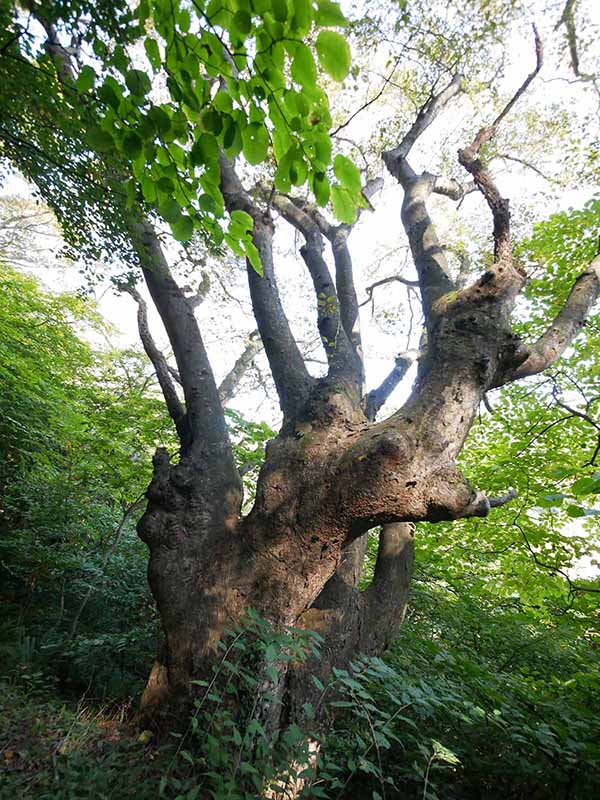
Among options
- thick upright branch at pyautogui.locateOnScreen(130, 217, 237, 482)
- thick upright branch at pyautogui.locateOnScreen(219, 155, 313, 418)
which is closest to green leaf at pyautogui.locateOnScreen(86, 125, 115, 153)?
thick upright branch at pyautogui.locateOnScreen(219, 155, 313, 418)

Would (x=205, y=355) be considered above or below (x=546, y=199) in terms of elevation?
below

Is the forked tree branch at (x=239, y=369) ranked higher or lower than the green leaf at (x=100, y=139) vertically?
higher

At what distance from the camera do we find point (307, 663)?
251 cm

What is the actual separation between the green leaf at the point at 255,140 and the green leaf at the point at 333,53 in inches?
10.3

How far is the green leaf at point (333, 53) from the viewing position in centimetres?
84

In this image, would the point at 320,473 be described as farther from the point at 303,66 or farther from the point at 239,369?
the point at 239,369

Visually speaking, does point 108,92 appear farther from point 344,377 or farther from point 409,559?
point 409,559

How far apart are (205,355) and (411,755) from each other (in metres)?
3.22

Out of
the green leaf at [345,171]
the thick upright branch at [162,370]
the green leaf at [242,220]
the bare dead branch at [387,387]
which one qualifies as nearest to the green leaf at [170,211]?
the green leaf at [242,220]

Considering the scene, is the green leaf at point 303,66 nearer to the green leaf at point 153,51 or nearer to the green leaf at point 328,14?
the green leaf at point 328,14

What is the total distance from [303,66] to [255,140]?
0.22 metres

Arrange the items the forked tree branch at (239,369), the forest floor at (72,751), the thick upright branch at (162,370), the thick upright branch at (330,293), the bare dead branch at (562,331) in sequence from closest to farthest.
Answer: the forest floor at (72,751) → the bare dead branch at (562,331) → the thick upright branch at (162,370) → the thick upright branch at (330,293) → the forked tree branch at (239,369)

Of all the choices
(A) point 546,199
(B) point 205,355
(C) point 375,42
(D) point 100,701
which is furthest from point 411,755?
(A) point 546,199

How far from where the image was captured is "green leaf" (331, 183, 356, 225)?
1.04 m
